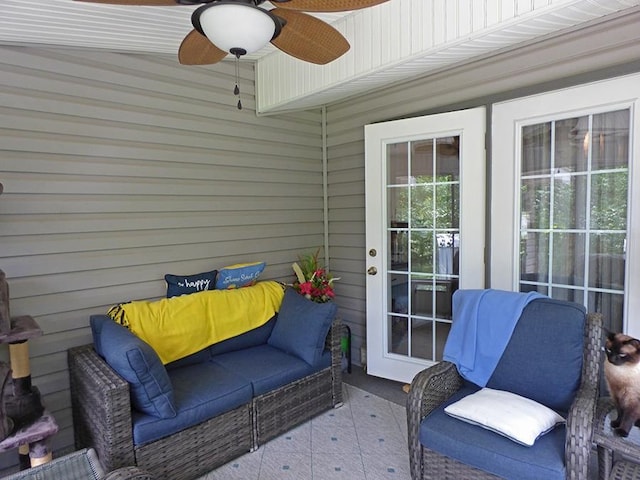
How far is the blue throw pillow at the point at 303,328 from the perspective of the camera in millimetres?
2811

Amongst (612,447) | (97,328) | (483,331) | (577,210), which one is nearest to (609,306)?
(577,210)

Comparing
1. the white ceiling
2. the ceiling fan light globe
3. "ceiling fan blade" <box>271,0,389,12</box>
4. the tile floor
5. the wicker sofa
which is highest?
the white ceiling

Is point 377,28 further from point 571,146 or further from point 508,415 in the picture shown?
point 508,415

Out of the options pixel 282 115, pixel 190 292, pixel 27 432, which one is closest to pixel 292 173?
pixel 282 115

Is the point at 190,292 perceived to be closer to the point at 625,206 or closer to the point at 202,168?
the point at 202,168

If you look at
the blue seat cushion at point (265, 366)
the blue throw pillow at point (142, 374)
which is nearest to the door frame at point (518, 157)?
the blue seat cushion at point (265, 366)

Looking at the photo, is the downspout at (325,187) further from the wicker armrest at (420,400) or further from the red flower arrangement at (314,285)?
the wicker armrest at (420,400)

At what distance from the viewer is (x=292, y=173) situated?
3770 mm

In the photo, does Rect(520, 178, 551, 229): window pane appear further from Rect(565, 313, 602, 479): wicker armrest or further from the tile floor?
the tile floor

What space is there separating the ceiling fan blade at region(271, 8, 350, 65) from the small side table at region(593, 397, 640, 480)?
195 cm

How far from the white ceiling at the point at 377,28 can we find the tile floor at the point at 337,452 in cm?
235

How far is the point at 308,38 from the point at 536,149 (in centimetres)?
179

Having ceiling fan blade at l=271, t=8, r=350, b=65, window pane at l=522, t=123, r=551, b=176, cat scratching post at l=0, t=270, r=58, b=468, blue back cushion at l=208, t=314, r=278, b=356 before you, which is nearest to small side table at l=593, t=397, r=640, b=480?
window pane at l=522, t=123, r=551, b=176

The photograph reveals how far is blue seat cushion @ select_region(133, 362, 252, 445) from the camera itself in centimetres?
207
